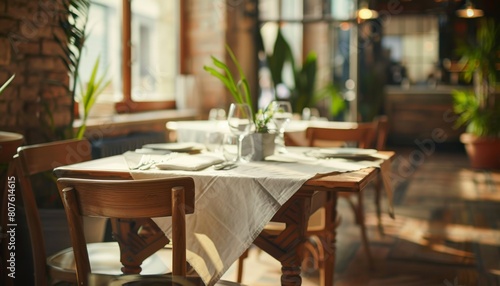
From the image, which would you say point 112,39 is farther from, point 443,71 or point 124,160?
point 443,71

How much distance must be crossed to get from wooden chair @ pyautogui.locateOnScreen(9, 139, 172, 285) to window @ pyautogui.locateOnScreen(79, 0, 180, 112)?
2.39 meters

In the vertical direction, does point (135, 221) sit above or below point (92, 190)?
below

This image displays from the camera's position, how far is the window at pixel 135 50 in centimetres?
494

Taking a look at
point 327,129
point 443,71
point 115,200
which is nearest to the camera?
point 115,200

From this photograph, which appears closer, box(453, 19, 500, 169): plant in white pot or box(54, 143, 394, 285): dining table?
box(54, 143, 394, 285): dining table

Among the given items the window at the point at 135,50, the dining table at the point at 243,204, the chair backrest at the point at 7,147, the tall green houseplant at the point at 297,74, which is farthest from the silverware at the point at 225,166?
the tall green houseplant at the point at 297,74

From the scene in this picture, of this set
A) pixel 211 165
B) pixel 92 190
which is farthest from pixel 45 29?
pixel 92 190

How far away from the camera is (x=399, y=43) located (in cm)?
1105

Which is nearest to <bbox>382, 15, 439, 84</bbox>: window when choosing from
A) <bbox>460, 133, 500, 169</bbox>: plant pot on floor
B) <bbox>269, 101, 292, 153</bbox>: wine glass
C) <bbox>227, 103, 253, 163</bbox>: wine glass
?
<bbox>460, 133, 500, 169</bbox>: plant pot on floor

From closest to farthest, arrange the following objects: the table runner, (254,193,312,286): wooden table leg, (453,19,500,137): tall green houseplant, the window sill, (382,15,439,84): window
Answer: the table runner < (254,193,312,286): wooden table leg < the window sill < (453,19,500,137): tall green houseplant < (382,15,439,84): window

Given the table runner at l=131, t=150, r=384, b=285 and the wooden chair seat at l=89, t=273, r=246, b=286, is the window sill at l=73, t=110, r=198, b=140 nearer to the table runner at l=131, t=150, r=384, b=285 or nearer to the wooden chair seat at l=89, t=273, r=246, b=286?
the table runner at l=131, t=150, r=384, b=285

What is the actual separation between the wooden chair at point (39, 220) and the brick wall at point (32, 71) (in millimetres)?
1093

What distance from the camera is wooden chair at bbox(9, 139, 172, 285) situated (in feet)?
6.72

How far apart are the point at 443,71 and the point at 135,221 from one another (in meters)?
9.40
